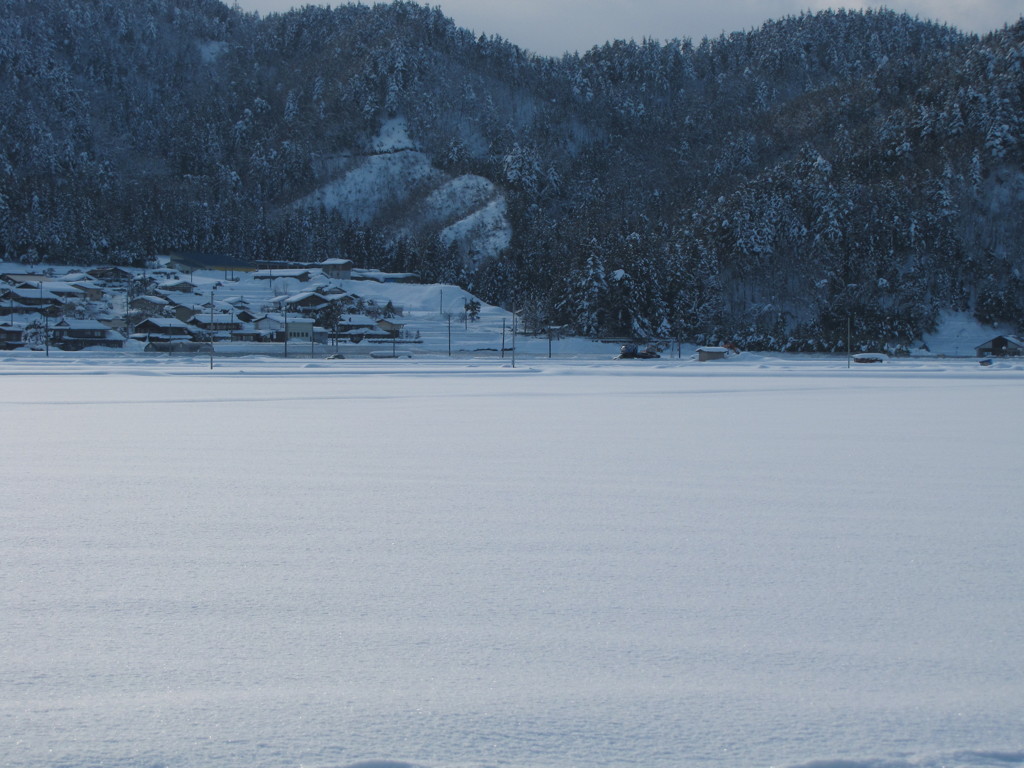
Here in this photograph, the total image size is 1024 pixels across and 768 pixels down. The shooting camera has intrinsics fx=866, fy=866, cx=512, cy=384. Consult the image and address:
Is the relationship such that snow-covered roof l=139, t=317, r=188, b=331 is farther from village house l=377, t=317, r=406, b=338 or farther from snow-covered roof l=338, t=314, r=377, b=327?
village house l=377, t=317, r=406, b=338

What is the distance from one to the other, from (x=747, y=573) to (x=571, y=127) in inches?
7056

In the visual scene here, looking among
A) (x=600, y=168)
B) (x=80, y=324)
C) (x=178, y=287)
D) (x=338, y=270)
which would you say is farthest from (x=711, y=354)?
(x=600, y=168)

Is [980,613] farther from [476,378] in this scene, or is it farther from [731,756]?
[476,378]

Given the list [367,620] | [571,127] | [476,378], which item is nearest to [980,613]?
[367,620]

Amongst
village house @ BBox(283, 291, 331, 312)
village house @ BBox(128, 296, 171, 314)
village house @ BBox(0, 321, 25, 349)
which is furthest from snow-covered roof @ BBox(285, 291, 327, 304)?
village house @ BBox(0, 321, 25, 349)

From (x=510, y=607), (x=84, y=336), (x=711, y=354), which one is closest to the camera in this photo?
(x=510, y=607)

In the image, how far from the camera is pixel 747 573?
4.63 m

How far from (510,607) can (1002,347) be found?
6886cm

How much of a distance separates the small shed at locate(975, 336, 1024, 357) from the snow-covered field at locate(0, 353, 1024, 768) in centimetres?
5883

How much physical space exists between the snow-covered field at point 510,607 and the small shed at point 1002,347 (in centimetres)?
5883

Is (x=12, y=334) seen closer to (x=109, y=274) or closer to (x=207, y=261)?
(x=109, y=274)

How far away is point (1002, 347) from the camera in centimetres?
6288

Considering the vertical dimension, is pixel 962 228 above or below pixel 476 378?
above

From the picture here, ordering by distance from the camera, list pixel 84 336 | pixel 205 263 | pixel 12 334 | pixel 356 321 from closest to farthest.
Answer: pixel 84 336, pixel 12 334, pixel 356 321, pixel 205 263
